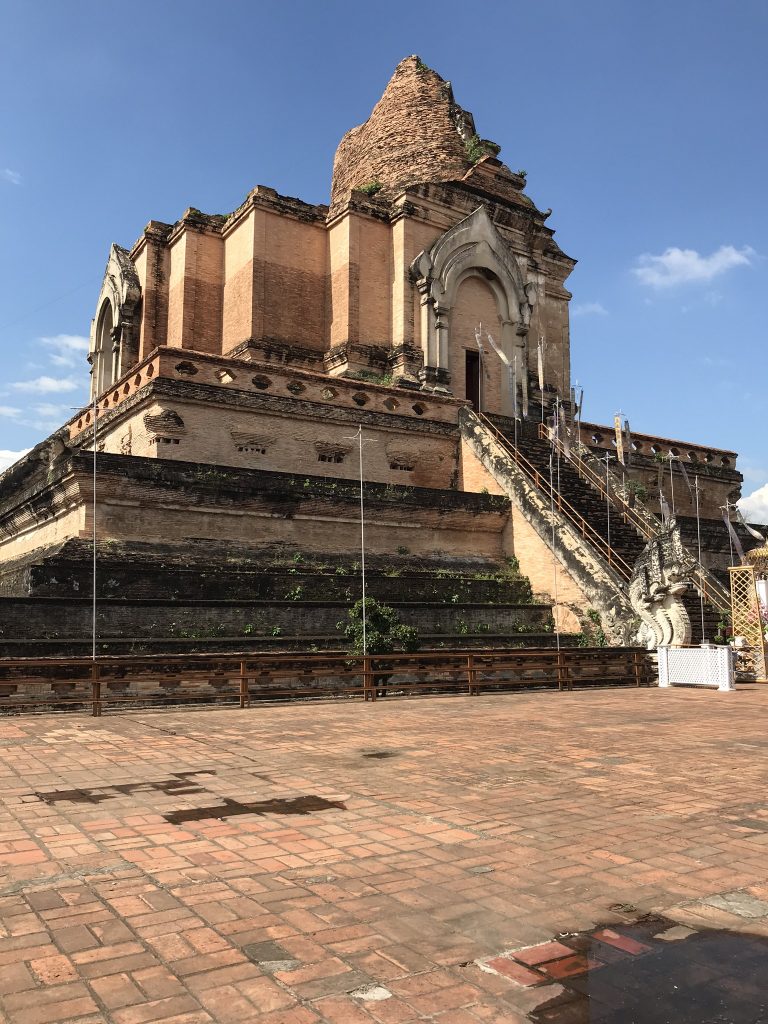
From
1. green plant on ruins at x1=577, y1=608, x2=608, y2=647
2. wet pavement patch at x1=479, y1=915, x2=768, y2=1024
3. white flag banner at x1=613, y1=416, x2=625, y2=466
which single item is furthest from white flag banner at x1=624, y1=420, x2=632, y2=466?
wet pavement patch at x1=479, y1=915, x2=768, y2=1024

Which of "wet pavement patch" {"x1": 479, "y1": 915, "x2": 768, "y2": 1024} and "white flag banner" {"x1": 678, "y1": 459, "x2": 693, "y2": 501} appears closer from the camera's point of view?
"wet pavement patch" {"x1": 479, "y1": 915, "x2": 768, "y2": 1024}

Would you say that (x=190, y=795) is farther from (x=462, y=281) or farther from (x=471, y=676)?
(x=462, y=281)

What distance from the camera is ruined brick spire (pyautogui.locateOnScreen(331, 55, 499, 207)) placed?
25.6 m

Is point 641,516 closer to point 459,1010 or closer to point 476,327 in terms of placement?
point 476,327

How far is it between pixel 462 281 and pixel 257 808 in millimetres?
20573

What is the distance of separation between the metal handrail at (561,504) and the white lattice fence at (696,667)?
2312 millimetres

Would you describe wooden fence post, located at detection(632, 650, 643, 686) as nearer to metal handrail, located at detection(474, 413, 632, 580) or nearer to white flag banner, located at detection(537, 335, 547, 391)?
metal handrail, located at detection(474, 413, 632, 580)

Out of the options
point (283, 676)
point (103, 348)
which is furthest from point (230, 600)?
point (103, 348)

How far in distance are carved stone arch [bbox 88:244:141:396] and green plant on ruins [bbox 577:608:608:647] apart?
15.5 meters

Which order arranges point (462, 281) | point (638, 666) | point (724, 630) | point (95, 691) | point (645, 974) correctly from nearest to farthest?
point (645, 974) < point (95, 691) < point (638, 666) < point (724, 630) < point (462, 281)

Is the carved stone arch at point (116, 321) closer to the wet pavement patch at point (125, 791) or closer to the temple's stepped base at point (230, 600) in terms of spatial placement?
the temple's stepped base at point (230, 600)

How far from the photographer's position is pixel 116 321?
25203 millimetres

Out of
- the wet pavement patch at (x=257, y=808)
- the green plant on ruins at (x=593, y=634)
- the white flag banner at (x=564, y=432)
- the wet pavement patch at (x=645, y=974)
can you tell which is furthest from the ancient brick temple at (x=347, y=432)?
the wet pavement patch at (x=645, y=974)

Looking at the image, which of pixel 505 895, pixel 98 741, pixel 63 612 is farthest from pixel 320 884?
A: pixel 63 612
